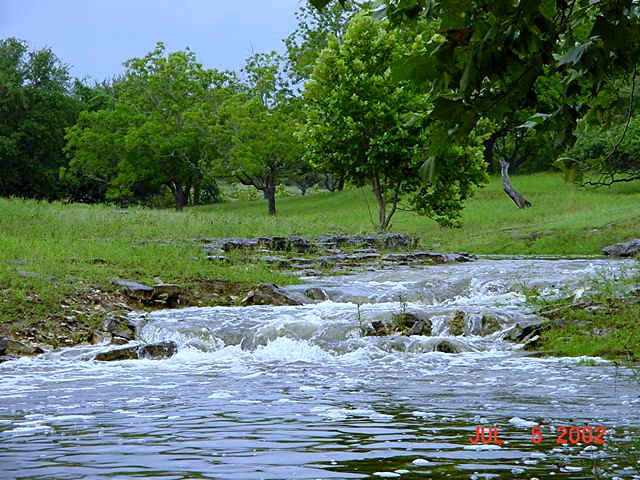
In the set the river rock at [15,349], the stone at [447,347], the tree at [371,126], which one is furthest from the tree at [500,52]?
the tree at [371,126]

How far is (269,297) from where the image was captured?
1460 cm

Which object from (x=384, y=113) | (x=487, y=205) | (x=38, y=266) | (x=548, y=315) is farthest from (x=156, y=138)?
(x=548, y=315)

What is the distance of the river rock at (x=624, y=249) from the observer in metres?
22.1

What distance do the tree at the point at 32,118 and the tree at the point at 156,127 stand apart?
2.46 m

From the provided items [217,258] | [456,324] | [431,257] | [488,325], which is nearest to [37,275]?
[217,258]

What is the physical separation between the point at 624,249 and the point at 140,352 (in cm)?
1657

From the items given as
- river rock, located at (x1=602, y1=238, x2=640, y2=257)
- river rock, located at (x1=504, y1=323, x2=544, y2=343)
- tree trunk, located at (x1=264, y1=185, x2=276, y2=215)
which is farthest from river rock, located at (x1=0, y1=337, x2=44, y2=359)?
tree trunk, located at (x1=264, y1=185, x2=276, y2=215)

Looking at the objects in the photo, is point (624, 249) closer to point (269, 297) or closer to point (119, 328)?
point (269, 297)

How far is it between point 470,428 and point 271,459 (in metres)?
1.60

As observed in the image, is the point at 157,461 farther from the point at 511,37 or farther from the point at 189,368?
the point at 189,368

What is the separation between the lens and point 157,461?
422cm

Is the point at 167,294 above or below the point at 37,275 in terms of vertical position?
below

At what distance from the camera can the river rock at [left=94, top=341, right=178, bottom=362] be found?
1038 cm

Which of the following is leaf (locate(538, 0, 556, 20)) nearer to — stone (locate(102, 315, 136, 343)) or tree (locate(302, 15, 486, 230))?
stone (locate(102, 315, 136, 343))
